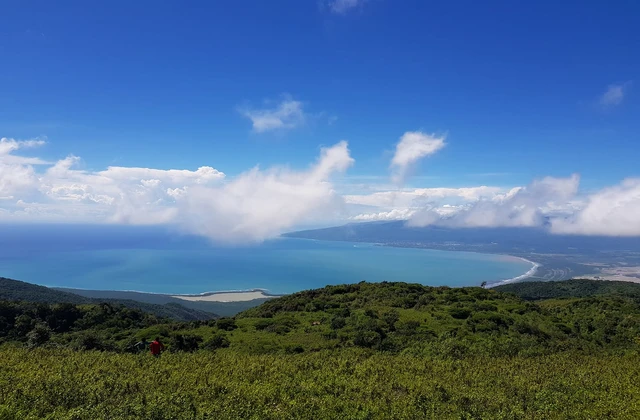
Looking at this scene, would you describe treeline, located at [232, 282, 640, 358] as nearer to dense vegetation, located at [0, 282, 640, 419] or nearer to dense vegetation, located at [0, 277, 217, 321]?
dense vegetation, located at [0, 282, 640, 419]

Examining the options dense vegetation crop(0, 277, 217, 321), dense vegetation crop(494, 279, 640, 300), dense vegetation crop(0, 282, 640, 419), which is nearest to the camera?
dense vegetation crop(0, 282, 640, 419)

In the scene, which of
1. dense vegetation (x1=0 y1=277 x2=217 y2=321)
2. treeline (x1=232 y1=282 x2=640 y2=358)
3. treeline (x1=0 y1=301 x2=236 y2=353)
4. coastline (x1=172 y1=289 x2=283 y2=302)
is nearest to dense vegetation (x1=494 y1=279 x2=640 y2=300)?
treeline (x1=232 y1=282 x2=640 y2=358)

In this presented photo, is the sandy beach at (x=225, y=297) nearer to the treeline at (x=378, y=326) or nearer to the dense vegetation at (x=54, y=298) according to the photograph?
the dense vegetation at (x=54, y=298)

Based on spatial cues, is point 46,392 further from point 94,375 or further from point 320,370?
point 320,370

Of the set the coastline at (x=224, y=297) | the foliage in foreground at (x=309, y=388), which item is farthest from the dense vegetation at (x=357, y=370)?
the coastline at (x=224, y=297)

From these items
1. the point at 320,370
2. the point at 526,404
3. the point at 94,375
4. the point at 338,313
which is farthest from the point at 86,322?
the point at 526,404

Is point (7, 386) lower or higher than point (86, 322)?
higher

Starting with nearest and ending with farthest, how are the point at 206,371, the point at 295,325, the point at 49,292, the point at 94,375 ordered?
1. the point at 94,375
2. the point at 206,371
3. the point at 295,325
4. the point at 49,292

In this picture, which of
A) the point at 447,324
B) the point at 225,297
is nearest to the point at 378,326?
the point at 447,324
